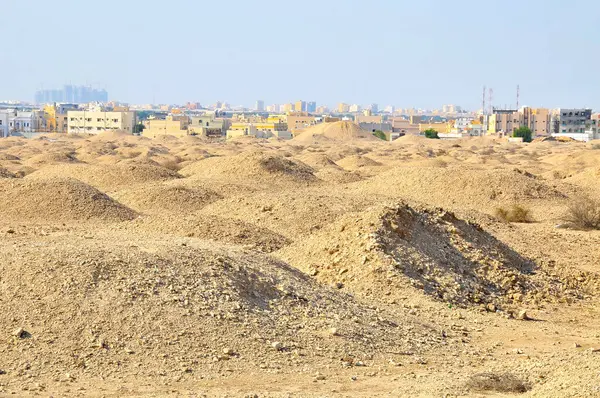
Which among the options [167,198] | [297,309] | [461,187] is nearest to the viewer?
[297,309]

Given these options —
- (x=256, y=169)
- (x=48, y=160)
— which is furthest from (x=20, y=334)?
(x=48, y=160)

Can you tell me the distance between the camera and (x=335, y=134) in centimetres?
10388

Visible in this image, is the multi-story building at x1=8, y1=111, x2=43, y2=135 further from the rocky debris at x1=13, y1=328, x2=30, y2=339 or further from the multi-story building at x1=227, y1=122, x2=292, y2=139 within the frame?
the rocky debris at x1=13, y1=328, x2=30, y2=339

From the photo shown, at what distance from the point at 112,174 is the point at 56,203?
30.1 ft

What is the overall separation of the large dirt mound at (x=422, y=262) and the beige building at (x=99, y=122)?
97.2 metres

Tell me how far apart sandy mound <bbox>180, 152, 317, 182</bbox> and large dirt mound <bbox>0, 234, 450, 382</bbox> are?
61.1ft

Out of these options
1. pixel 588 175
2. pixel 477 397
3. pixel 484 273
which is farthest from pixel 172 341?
pixel 588 175

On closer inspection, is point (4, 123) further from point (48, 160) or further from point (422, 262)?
point (422, 262)

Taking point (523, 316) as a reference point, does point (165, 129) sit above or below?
below

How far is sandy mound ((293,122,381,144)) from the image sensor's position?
101 metres

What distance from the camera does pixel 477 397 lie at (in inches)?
389

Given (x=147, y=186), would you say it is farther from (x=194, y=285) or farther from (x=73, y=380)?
(x=73, y=380)

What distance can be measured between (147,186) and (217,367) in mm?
17519

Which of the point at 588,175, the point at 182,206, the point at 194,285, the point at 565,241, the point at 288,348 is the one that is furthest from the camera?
the point at 588,175
